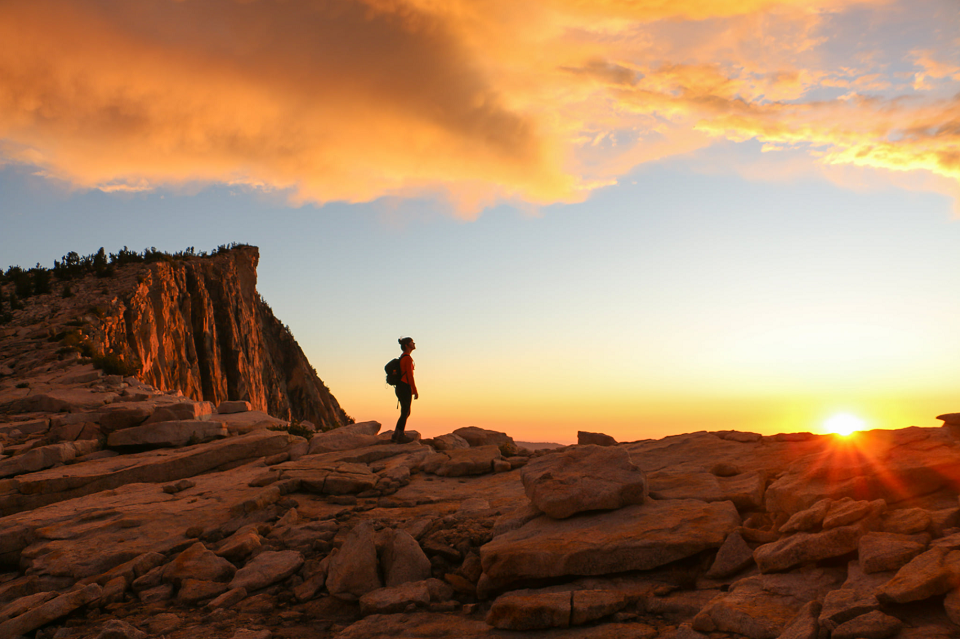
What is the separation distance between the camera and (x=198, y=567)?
8.88 metres

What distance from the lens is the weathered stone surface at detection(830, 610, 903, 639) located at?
15.1ft

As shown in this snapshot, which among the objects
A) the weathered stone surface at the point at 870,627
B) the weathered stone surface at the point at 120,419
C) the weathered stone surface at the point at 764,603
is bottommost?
the weathered stone surface at the point at 764,603

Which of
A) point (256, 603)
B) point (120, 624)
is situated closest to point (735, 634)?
point (256, 603)

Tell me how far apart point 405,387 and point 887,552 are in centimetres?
1150

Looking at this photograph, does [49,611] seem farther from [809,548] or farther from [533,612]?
[809,548]

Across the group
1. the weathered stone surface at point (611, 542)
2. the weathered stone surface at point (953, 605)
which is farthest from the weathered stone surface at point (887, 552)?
the weathered stone surface at point (611, 542)

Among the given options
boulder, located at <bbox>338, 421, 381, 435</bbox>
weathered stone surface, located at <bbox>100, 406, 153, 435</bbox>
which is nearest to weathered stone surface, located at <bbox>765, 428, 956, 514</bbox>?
→ boulder, located at <bbox>338, 421, 381, 435</bbox>

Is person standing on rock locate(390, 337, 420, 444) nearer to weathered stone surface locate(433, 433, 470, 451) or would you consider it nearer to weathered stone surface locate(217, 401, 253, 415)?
weathered stone surface locate(433, 433, 470, 451)

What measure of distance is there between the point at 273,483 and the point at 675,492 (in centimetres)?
788

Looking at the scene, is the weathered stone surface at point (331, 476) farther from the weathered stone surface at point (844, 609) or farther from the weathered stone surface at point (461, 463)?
the weathered stone surface at point (844, 609)

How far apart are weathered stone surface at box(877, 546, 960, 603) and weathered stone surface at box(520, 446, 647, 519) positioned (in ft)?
11.6

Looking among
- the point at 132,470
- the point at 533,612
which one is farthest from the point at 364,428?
the point at 533,612

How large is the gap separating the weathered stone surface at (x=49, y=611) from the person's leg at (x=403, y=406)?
8.02 meters

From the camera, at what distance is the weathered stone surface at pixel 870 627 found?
460 cm
